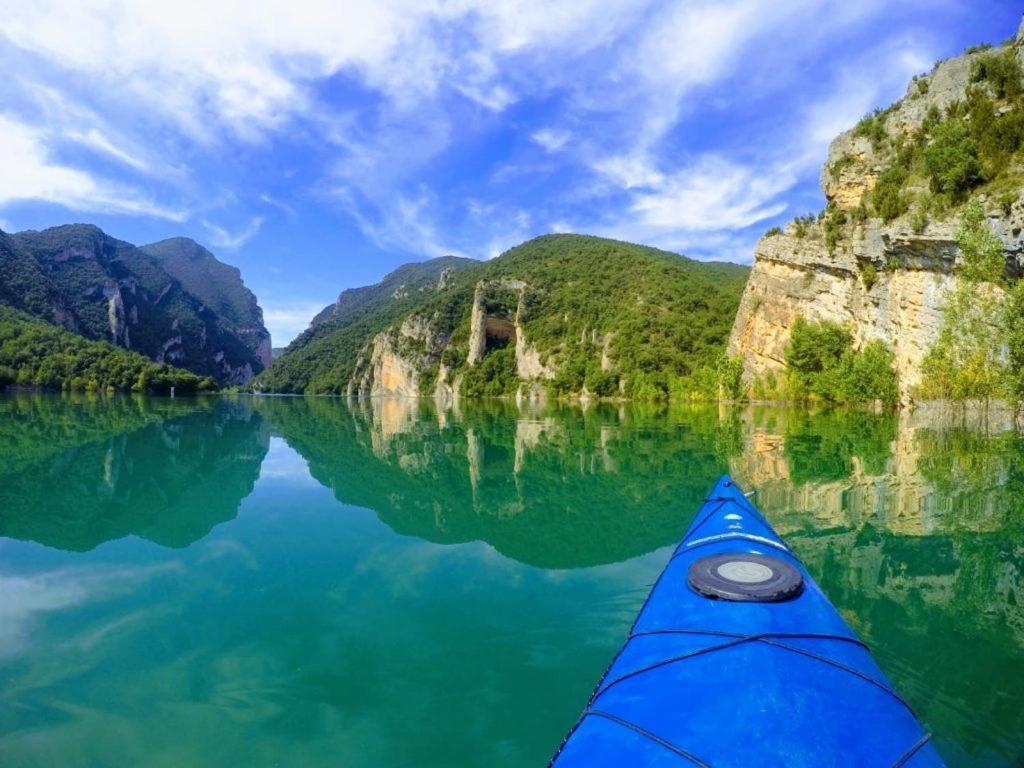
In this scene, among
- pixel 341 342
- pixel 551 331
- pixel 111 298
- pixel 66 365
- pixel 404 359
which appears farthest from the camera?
pixel 341 342

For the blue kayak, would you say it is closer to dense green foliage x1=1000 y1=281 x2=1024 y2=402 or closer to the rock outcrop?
dense green foliage x1=1000 y1=281 x2=1024 y2=402

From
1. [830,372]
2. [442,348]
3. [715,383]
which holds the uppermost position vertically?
[442,348]

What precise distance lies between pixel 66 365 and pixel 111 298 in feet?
239

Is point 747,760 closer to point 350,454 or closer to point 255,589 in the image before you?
point 255,589

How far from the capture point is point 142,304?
153m

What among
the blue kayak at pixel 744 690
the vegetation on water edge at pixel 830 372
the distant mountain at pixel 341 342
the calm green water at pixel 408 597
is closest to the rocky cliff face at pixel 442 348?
the distant mountain at pixel 341 342

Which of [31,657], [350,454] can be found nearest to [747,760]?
[31,657]

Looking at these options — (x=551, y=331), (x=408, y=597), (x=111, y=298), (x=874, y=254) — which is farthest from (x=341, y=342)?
(x=408, y=597)

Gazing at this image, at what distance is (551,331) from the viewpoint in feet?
340

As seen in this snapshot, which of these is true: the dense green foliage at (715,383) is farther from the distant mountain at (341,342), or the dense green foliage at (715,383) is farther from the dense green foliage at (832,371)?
the distant mountain at (341,342)

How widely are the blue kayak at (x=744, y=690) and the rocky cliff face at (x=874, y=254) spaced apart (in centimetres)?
2821

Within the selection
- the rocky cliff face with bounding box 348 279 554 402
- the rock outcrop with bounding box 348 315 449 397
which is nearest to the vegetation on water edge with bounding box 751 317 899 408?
the rocky cliff face with bounding box 348 279 554 402

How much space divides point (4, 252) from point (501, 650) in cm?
14212

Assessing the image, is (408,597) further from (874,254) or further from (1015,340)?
(874,254)
